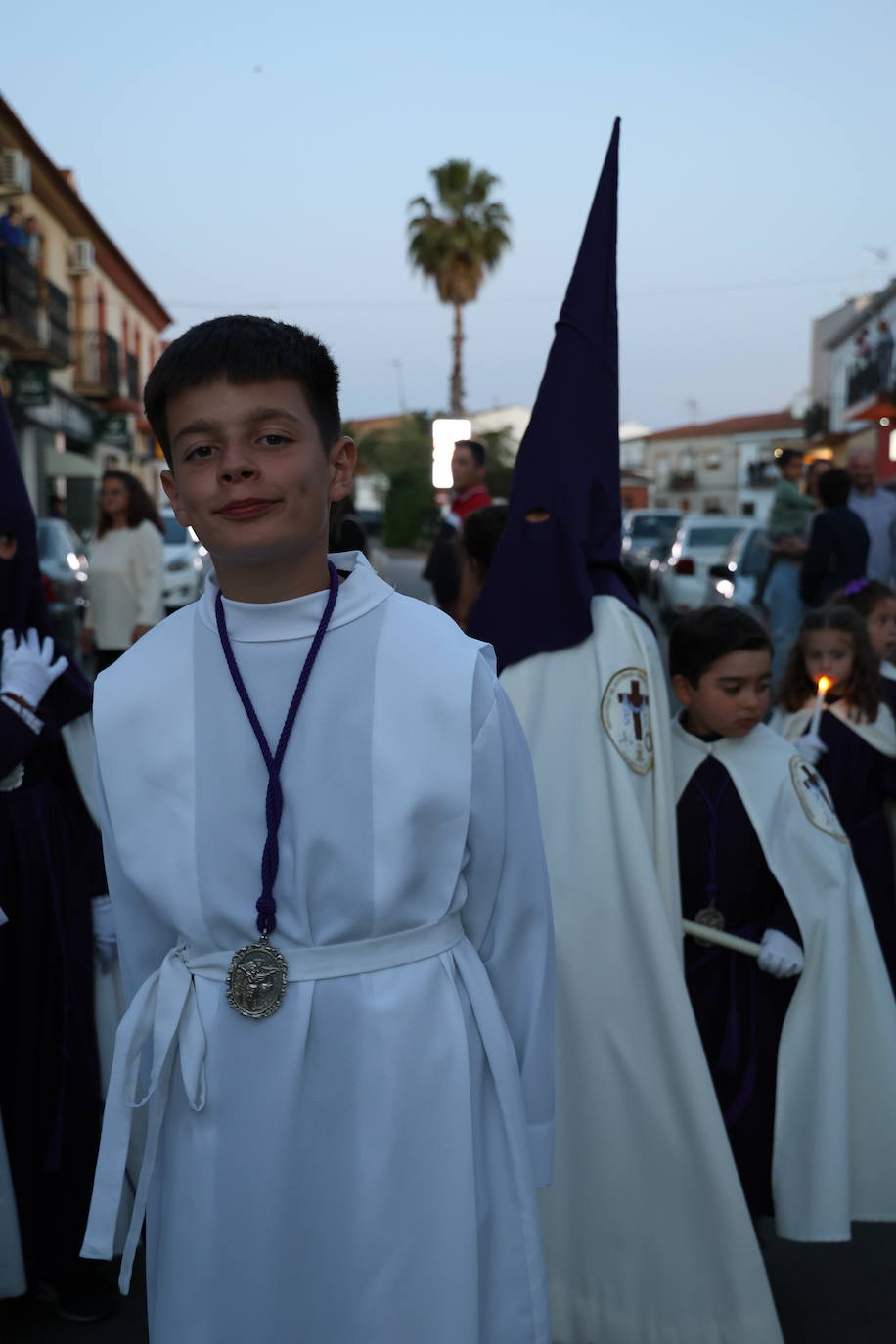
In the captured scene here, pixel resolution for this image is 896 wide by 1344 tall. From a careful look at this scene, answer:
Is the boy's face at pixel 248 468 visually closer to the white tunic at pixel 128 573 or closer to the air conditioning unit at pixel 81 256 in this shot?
the white tunic at pixel 128 573

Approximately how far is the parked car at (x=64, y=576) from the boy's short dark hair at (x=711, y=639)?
433 inches

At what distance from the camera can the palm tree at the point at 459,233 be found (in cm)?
3981

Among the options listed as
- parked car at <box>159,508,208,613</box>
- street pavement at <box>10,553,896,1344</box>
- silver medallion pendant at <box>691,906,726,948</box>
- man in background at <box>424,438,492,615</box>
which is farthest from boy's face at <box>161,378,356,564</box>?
parked car at <box>159,508,208,613</box>

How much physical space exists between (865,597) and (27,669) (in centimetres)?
352

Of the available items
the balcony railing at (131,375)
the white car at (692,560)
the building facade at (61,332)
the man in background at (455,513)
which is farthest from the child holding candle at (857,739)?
the balcony railing at (131,375)

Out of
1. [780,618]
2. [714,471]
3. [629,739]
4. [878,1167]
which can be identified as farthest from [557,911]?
[714,471]

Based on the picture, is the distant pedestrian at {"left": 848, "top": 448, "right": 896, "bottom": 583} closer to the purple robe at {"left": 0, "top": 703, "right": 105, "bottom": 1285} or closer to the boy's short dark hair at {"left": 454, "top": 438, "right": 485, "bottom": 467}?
the boy's short dark hair at {"left": 454, "top": 438, "right": 485, "bottom": 467}

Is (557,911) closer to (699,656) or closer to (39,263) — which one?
(699,656)

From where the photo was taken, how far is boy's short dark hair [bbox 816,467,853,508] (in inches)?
389

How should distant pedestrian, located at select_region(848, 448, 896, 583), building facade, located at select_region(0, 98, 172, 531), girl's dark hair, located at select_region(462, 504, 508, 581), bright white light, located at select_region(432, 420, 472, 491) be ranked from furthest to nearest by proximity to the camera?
building facade, located at select_region(0, 98, 172, 531) → bright white light, located at select_region(432, 420, 472, 491) → distant pedestrian, located at select_region(848, 448, 896, 583) → girl's dark hair, located at select_region(462, 504, 508, 581)

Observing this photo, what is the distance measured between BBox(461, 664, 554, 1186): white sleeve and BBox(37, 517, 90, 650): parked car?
1239 centimetres

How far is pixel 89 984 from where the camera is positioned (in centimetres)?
368

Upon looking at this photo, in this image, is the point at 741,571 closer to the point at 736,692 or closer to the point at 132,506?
the point at 132,506

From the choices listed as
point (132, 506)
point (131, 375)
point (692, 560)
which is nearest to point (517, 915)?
point (132, 506)
